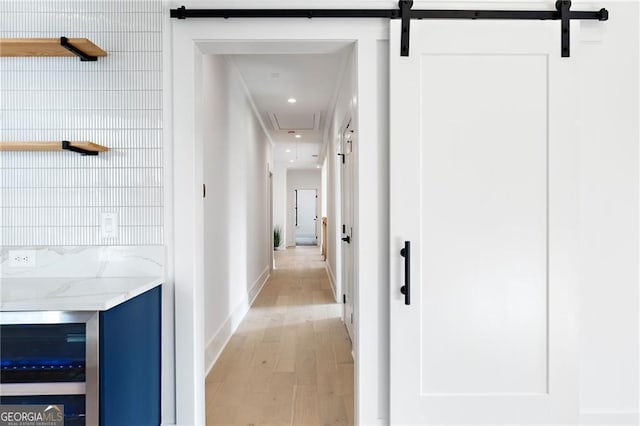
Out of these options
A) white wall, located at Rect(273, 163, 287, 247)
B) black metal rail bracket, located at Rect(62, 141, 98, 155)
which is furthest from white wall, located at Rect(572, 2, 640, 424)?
white wall, located at Rect(273, 163, 287, 247)

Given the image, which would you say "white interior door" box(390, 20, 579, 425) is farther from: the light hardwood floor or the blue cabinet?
the blue cabinet

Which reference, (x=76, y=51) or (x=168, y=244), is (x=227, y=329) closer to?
(x=168, y=244)

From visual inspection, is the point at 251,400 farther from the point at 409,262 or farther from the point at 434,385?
the point at 409,262

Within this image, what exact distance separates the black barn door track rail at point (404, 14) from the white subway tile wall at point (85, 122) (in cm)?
30

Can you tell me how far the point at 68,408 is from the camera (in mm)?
1371

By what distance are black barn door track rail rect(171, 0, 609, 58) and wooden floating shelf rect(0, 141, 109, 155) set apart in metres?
0.71

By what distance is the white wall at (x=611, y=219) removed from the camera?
189cm

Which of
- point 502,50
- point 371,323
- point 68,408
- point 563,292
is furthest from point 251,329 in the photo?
point 502,50

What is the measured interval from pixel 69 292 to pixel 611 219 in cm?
246

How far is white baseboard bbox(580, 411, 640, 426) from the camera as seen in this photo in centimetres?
190

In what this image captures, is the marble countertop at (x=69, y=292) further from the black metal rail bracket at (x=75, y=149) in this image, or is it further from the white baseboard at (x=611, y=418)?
the white baseboard at (x=611, y=418)

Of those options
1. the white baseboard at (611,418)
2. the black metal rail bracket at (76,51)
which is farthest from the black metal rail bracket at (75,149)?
the white baseboard at (611,418)

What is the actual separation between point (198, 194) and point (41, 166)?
0.75 meters

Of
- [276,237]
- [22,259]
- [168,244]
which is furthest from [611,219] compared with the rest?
[276,237]
